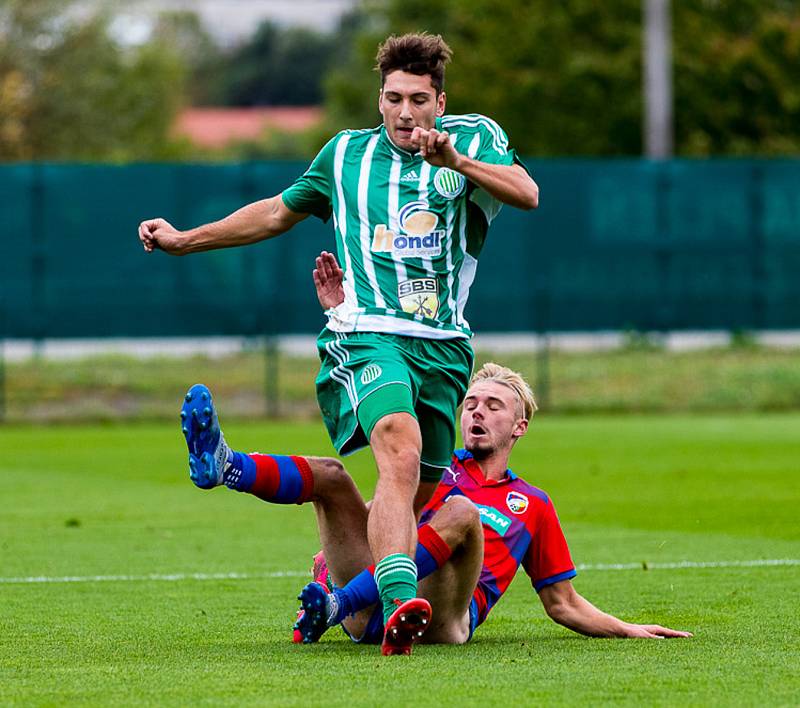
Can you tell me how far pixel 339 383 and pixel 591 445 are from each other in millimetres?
12025

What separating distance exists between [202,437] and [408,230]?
115 centimetres

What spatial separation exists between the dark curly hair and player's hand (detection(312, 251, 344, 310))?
2.62ft

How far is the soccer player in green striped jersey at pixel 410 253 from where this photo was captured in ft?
22.2

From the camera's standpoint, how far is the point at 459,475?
284 inches

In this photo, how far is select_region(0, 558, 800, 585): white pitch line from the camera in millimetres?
9086

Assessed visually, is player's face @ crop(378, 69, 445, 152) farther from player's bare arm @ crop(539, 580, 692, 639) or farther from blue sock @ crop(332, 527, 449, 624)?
player's bare arm @ crop(539, 580, 692, 639)

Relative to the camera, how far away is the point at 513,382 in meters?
7.14

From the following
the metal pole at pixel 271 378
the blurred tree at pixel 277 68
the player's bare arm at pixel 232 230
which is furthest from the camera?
the blurred tree at pixel 277 68

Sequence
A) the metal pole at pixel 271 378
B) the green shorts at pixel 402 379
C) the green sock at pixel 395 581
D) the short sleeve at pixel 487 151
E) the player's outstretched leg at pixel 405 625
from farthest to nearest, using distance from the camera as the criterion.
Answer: the metal pole at pixel 271 378
the short sleeve at pixel 487 151
the green shorts at pixel 402 379
the green sock at pixel 395 581
the player's outstretched leg at pixel 405 625

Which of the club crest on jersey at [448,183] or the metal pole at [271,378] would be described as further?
the metal pole at [271,378]

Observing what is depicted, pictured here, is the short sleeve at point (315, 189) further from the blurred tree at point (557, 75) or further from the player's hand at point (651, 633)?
the blurred tree at point (557, 75)

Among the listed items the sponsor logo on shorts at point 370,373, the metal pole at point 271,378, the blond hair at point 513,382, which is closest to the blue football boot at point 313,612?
the sponsor logo on shorts at point 370,373

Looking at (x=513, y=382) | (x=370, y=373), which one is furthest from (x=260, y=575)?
(x=370, y=373)

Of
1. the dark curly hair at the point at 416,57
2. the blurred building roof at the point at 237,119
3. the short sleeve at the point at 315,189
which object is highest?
the blurred building roof at the point at 237,119
